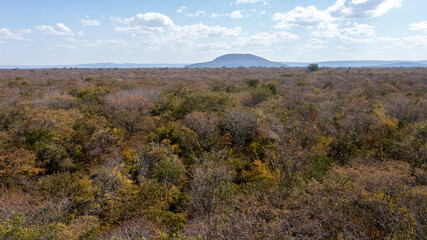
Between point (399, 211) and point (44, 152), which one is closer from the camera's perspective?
point (399, 211)

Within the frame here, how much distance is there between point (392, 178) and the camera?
11.7 meters

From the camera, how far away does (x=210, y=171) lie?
15.4 meters

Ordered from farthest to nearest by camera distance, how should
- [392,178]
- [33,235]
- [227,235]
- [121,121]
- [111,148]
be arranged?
[121,121] < [111,148] < [392,178] < [227,235] < [33,235]

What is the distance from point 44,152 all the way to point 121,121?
277 inches

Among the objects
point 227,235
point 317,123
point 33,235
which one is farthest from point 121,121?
point 317,123

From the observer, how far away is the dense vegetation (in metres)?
10.2

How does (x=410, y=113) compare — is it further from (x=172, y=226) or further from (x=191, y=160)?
(x=172, y=226)

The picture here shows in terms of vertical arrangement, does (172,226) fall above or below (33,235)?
below

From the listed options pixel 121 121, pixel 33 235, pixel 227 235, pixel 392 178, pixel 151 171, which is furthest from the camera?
pixel 121 121

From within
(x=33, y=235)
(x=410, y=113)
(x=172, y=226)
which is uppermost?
(x=410, y=113)

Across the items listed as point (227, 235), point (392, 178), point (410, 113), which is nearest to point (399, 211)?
point (392, 178)

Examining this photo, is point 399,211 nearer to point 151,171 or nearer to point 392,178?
point 392,178

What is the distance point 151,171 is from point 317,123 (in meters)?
16.5

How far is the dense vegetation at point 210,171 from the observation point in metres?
10.2
